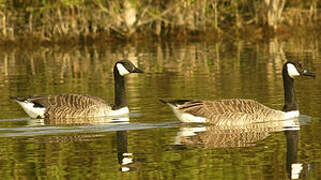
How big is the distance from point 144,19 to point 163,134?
1081 inches

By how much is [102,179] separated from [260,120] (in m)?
5.29

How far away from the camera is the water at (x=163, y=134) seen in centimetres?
1223

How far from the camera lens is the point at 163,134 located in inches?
607

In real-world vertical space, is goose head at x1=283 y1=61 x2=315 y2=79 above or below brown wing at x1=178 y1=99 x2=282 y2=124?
above

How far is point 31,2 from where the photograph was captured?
42.8 m

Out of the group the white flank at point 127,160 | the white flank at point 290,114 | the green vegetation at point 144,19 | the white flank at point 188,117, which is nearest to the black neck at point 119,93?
the white flank at point 188,117

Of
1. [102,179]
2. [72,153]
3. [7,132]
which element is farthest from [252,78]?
[102,179]

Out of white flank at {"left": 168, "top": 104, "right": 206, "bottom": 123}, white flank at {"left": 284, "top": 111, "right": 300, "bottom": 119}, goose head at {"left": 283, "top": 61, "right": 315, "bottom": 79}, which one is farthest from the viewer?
goose head at {"left": 283, "top": 61, "right": 315, "bottom": 79}

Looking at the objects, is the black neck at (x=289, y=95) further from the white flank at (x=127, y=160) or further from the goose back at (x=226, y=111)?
the white flank at (x=127, y=160)

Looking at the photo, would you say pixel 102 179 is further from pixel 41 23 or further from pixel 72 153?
pixel 41 23

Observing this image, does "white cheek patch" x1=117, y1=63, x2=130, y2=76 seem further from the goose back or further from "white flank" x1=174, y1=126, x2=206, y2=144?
"white flank" x1=174, y1=126, x2=206, y2=144

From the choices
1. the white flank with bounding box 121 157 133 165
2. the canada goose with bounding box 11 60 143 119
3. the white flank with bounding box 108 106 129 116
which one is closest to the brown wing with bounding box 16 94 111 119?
the canada goose with bounding box 11 60 143 119

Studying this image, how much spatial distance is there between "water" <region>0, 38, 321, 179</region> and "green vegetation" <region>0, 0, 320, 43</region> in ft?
38.7

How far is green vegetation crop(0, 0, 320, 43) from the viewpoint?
41438 millimetres
